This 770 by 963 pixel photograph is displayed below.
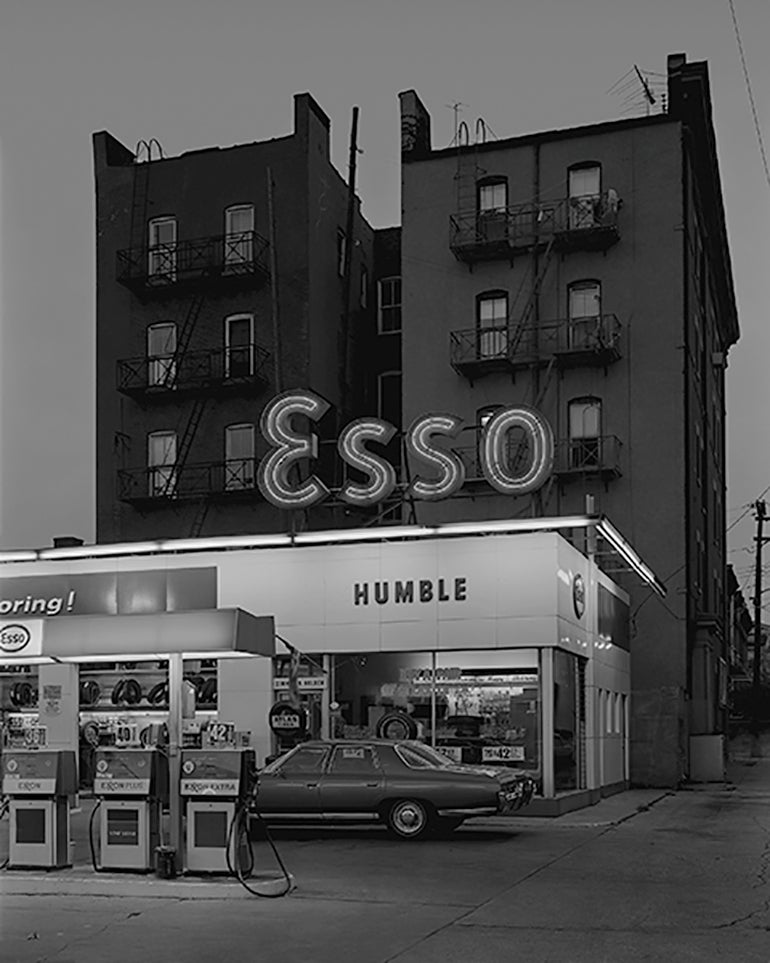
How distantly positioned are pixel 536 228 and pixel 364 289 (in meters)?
7.86

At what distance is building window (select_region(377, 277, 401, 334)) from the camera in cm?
4716

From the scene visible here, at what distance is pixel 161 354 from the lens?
143ft

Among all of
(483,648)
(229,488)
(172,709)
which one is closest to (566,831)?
(483,648)

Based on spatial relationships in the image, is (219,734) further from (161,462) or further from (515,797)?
(161,462)

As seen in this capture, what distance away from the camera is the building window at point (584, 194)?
40531 millimetres

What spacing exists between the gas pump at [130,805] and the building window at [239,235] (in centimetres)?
2677

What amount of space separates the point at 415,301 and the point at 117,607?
16.1 metres

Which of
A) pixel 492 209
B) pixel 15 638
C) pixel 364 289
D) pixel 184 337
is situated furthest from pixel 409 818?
pixel 364 289

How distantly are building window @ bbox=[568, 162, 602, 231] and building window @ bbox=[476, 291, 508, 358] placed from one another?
2.96 metres

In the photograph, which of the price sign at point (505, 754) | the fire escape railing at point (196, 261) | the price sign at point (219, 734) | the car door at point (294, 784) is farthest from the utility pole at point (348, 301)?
the car door at point (294, 784)

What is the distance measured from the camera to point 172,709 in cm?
1697

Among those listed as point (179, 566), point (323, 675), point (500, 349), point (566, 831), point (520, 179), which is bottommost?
point (566, 831)

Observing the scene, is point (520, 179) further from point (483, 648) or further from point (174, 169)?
point (483, 648)

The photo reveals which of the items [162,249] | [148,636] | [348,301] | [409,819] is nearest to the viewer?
[148,636]
